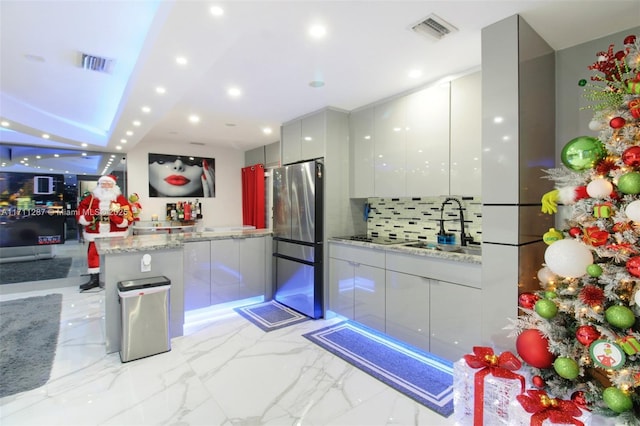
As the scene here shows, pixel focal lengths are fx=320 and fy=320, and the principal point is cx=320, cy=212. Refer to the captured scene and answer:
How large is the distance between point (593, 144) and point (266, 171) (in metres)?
5.08

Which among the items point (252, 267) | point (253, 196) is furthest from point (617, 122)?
point (253, 196)

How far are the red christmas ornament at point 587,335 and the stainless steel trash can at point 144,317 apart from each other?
9.32ft

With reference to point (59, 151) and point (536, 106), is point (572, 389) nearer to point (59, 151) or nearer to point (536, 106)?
point (536, 106)

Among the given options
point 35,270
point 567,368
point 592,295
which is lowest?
point 35,270

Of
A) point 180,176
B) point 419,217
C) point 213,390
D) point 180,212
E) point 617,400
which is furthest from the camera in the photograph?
point 180,176

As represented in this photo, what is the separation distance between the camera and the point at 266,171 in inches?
239

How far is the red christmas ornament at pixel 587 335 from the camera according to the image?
4.86ft

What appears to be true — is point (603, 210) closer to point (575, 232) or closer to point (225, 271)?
point (575, 232)

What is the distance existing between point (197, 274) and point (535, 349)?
3.20m

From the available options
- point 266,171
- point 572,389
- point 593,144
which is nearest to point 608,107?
point 593,144

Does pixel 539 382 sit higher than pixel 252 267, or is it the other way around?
pixel 252 267

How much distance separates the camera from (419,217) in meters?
3.46

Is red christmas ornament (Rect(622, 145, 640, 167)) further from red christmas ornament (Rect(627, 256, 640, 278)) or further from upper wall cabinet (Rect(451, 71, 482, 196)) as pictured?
upper wall cabinet (Rect(451, 71, 482, 196))

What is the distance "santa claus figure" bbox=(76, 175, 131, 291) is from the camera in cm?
476
